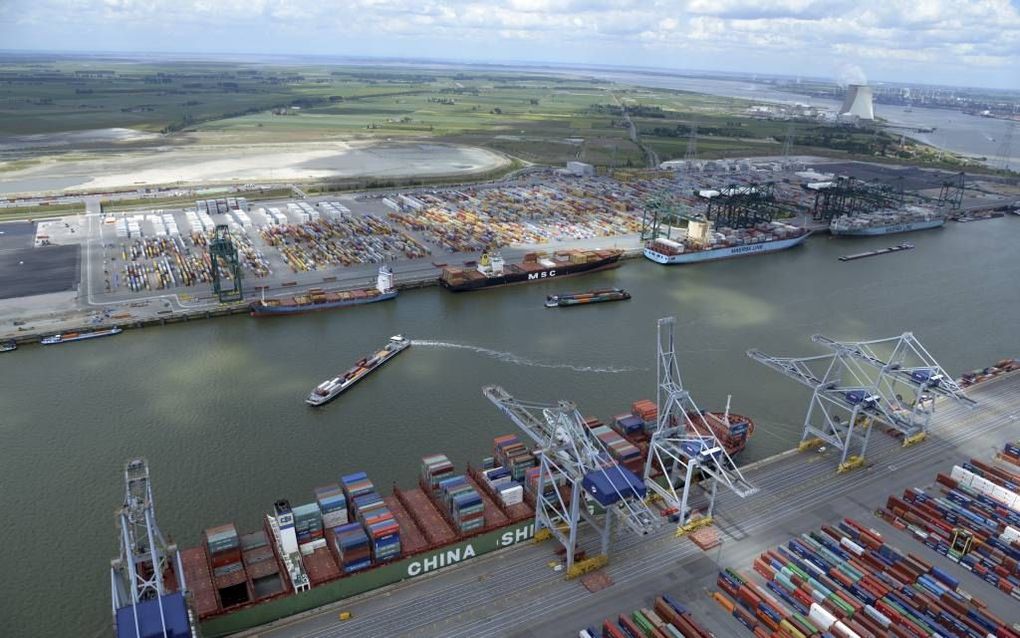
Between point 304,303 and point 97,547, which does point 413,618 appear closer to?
point 97,547

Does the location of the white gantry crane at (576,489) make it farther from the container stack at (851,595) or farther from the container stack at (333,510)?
the container stack at (333,510)

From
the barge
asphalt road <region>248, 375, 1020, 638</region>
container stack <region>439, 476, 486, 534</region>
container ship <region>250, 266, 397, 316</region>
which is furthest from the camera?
the barge

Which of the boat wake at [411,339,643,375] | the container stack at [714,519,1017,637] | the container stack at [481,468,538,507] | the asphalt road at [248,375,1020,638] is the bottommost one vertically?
the boat wake at [411,339,643,375]

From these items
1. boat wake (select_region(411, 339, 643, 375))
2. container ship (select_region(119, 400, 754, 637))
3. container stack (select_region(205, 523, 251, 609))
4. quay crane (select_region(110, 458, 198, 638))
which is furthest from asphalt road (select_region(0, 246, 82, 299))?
quay crane (select_region(110, 458, 198, 638))

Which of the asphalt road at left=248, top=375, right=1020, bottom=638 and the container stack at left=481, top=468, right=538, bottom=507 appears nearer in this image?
the asphalt road at left=248, top=375, right=1020, bottom=638

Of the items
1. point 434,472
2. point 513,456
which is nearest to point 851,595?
point 513,456

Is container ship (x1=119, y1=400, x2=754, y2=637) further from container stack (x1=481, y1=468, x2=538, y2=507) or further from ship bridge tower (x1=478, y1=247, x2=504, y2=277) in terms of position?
ship bridge tower (x1=478, y1=247, x2=504, y2=277)

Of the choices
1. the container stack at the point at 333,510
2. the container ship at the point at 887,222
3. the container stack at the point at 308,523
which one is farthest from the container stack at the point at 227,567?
the container ship at the point at 887,222

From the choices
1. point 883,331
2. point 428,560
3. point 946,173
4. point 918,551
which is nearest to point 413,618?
point 428,560

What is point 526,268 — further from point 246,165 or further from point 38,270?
point 246,165
